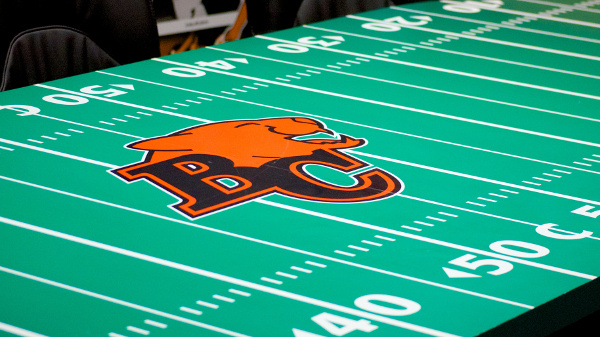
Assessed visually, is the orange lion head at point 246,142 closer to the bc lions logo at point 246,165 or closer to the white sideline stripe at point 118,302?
the bc lions logo at point 246,165

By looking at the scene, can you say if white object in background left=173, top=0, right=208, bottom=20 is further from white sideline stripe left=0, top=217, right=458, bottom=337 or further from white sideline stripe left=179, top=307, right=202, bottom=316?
white sideline stripe left=179, top=307, right=202, bottom=316

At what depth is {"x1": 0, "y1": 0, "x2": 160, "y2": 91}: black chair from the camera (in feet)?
5.89

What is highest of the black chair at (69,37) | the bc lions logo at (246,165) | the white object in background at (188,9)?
the black chair at (69,37)

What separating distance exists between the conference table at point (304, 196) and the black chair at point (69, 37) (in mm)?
282

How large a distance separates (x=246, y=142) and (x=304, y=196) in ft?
0.67

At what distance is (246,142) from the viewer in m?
1.22

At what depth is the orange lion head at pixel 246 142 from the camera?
1.17 meters

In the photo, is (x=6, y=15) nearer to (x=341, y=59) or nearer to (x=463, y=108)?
(x=341, y=59)

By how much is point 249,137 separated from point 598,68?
0.82m

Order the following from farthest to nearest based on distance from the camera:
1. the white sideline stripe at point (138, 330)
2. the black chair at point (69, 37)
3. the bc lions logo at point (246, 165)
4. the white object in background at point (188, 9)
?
the white object in background at point (188, 9), the black chair at point (69, 37), the bc lions logo at point (246, 165), the white sideline stripe at point (138, 330)

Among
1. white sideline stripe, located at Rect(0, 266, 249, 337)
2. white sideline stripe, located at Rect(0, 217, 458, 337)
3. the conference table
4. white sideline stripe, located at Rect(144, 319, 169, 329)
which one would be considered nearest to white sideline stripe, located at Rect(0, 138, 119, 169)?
the conference table

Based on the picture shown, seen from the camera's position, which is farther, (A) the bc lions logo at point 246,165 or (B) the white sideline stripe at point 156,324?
(A) the bc lions logo at point 246,165

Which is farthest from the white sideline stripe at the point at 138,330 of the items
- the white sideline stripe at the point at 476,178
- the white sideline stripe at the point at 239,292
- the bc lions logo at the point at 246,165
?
the white sideline stripe at the point at 476,178

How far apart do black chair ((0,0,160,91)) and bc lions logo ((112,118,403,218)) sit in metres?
0.71
